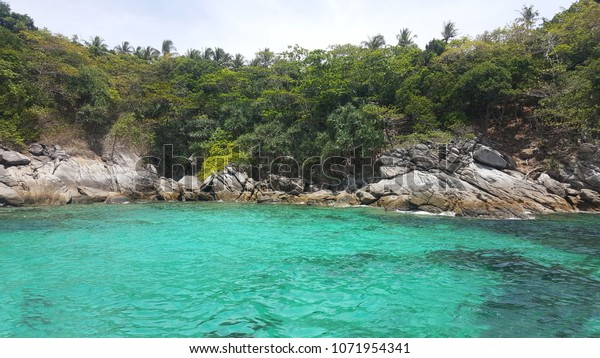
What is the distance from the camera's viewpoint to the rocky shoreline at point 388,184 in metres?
18.3

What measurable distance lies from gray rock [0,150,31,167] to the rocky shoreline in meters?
0.05

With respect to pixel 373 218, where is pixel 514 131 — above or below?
above

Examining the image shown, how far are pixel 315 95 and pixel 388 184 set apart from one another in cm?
1115

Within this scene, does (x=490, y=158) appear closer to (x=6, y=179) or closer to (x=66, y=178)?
(x=66, y=178)

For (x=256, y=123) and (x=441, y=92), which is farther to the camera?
(x=256, y=123)

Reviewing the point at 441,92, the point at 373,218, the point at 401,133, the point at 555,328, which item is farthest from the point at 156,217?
the point at 441,92

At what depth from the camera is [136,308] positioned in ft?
17.8

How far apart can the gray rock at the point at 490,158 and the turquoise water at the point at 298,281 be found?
8.28 m

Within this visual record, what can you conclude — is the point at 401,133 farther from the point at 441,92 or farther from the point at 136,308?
the point at 136,308

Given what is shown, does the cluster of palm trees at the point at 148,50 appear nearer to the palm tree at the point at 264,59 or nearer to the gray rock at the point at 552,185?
the palm tree at the point at 264,59

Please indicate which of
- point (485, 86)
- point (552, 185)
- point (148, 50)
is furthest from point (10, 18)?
point (552, 185)

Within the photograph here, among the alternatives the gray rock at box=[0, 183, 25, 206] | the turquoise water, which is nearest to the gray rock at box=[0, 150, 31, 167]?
the gray rock at box=[0, 183, 25, 206]

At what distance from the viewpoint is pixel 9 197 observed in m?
18.3
